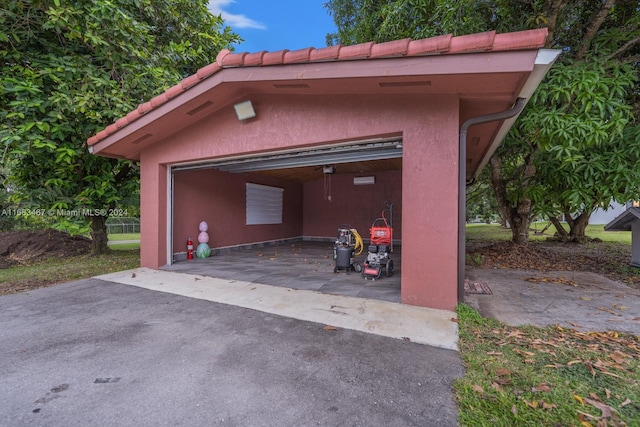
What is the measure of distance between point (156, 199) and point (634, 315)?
25.9ft

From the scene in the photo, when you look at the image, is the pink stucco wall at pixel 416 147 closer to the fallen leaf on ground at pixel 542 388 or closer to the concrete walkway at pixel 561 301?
Result: the concrete walkway at pixel 561 301

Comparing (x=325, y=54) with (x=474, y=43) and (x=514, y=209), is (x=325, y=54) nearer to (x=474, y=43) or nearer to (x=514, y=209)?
(x=474, y=43)

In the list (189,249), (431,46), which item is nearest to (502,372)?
(431,46)

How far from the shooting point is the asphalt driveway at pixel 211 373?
1811mm

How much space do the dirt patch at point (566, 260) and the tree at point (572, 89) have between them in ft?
4.43

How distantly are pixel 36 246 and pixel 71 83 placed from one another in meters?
5.61

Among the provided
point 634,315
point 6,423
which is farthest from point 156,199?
point 634,315

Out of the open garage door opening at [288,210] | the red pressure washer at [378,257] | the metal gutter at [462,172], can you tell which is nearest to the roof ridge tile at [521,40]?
the metal gutter at [462,172]

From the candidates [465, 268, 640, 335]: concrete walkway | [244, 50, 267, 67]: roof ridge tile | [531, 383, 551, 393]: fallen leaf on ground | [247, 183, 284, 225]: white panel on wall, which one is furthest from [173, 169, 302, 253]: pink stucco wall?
[531, 383, 551, 393]: fallen leaf on ground

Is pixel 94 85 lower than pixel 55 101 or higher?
higher

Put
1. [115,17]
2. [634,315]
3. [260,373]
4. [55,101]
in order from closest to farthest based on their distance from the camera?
1. [260,373]
2. [634,315]
3. [55,101]
4. [115,17]

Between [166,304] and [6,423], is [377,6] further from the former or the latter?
[6,423]

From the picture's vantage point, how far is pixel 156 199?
6.18 meters

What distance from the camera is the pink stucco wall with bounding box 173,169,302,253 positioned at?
7.27 metres
